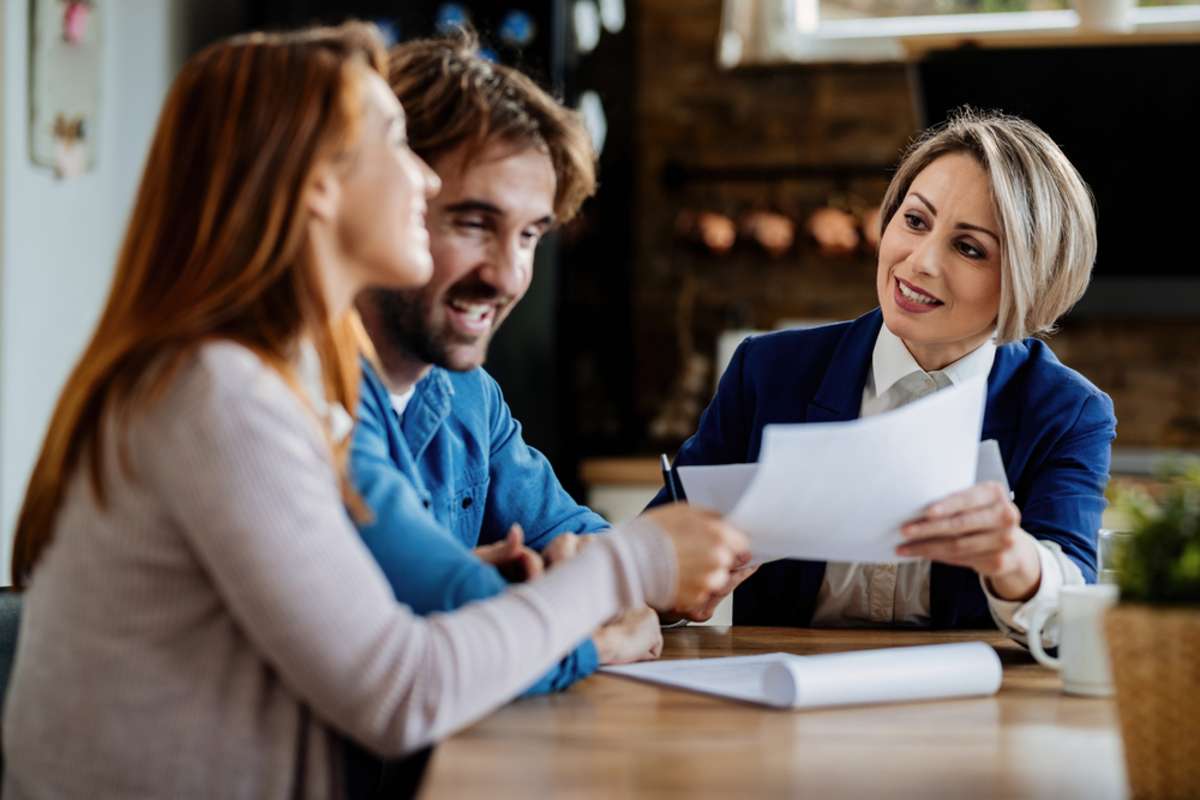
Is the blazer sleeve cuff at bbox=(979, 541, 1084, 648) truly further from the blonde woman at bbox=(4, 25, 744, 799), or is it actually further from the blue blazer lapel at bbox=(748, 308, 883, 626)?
the blonde woman at bbox=(4, 25, 744, 799)

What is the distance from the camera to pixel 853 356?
1877 millimetres

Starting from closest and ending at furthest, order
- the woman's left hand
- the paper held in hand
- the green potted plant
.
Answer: the green potted plant, the paper held in hand, the woman's left hand

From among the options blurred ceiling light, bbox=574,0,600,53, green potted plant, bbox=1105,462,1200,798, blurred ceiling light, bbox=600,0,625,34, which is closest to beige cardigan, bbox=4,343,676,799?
green potted plant, bbox=1105,462,1200,798

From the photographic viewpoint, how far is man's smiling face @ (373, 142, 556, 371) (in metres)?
1.42

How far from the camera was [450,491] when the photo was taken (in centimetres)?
155

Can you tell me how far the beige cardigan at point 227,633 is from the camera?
930 mm

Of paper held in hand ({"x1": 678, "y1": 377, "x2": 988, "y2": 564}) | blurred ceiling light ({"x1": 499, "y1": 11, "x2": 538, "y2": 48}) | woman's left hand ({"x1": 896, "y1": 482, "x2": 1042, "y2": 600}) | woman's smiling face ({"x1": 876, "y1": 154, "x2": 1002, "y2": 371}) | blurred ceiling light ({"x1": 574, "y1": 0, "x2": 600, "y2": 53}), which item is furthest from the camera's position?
blurred ceiling light ({"x1": 574, "y1": 0, "x2": 600, "y2": 53})

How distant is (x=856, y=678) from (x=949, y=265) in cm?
76

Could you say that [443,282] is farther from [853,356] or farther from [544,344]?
[544,344]

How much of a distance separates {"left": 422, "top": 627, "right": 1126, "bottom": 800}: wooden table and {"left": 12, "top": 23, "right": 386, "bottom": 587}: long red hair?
26 centimetres

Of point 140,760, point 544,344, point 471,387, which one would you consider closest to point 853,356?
point 471,387

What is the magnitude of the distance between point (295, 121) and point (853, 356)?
1014 mm

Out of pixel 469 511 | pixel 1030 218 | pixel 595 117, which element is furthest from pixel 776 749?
pixel 595 117

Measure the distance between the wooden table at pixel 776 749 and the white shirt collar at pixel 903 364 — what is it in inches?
23.8
